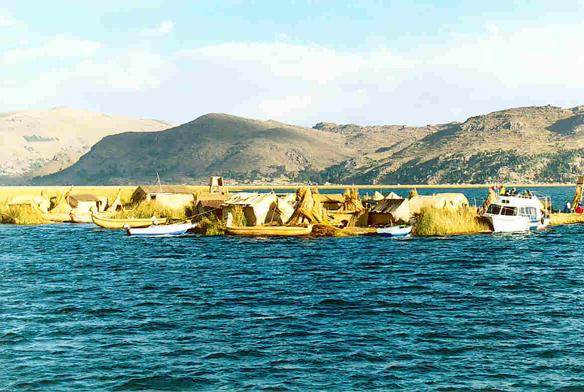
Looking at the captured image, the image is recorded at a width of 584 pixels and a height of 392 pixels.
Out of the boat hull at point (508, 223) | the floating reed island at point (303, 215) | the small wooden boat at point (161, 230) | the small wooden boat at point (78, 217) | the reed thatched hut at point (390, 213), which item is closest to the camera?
the floating reed island at point (303, 215)

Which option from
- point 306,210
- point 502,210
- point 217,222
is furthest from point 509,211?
point 217,222

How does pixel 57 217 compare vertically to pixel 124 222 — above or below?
above

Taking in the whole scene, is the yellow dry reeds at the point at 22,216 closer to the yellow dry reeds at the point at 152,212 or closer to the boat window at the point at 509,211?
the yellow dry reeds at the point at 152,212

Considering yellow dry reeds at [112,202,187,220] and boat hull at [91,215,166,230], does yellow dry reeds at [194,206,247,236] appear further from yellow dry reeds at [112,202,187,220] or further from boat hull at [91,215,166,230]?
yellow dry reeds at [112,202,187,220]

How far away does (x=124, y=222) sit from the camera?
80.1 metres

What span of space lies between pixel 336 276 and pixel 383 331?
15.3 m

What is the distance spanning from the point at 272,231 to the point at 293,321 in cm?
3786

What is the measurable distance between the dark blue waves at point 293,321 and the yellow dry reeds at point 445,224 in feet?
49.2

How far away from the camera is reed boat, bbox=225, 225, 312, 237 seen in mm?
65312

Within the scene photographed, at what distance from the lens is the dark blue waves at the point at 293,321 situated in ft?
66.9

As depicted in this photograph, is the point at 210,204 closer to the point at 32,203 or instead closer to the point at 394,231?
the point at 394,231

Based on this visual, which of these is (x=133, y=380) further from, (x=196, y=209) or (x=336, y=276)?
(x=196, y=209)

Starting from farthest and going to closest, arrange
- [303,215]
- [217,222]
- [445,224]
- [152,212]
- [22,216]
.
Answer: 1. [22,216]
2. [152,212]
3. [217,222]
4. [445,224]
5. [303,215]

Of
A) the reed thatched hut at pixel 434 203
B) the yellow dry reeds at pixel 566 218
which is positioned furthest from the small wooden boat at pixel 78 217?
the yellow dry reeds at pixel 566 218
